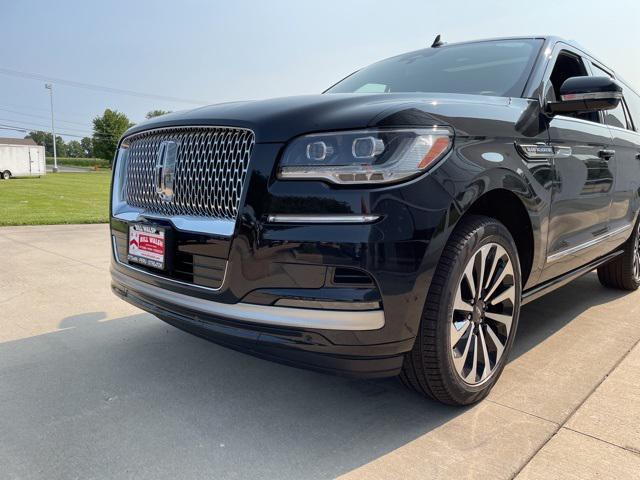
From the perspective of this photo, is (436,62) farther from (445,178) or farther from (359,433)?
(359,433)

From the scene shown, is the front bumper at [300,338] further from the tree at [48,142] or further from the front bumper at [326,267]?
the tree at [48,142]

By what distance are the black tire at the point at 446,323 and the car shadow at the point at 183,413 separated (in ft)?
0.60

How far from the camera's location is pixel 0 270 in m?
4.86

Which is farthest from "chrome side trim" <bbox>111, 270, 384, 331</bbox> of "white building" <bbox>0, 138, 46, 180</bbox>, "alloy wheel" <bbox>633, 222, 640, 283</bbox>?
"white building" <bbox>0, 138, 46, 180</bbox>

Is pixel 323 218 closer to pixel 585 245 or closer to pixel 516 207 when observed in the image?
pixel 516 207

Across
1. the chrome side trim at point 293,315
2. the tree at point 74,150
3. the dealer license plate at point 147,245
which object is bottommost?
the chrome side trim at point 293,315

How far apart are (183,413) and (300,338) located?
80 centimetres

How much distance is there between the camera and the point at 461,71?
294 centimetres

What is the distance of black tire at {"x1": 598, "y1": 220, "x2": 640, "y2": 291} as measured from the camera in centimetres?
427

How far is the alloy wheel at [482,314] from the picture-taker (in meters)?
2.09

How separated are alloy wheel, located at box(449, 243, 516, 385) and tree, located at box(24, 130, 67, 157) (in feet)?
406

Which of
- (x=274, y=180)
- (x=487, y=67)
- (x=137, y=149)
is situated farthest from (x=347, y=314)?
(x=487, y=67)

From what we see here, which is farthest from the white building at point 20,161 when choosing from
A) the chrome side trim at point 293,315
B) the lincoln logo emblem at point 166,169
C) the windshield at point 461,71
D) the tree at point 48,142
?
the tree at point 48,142

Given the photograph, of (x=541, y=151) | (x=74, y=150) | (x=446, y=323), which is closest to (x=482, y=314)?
(x=446, y=323)
